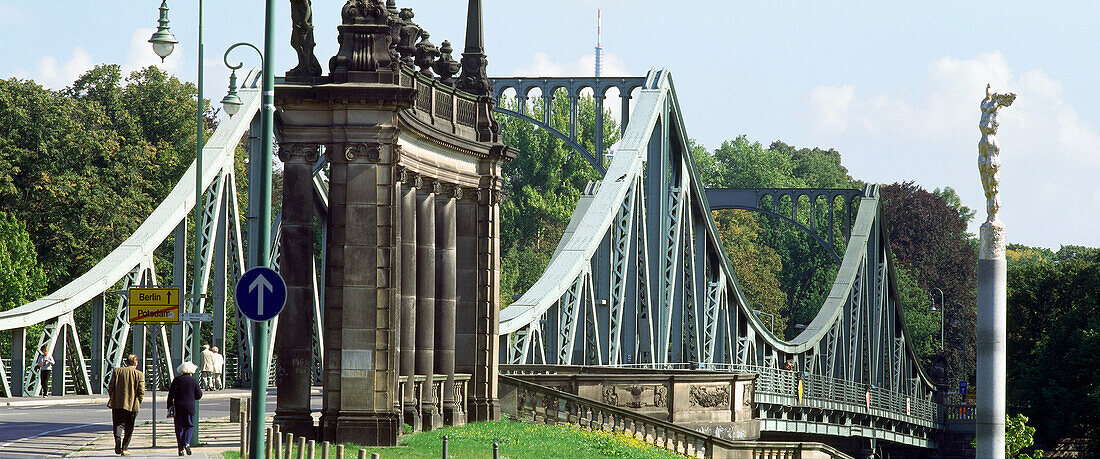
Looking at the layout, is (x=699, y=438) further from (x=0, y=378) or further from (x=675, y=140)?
(x=675, y=140)

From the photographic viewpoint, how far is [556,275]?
47.7 meters

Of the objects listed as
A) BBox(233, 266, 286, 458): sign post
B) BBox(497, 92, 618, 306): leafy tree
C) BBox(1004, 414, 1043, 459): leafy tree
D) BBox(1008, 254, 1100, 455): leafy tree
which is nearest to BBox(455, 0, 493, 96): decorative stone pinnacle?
BBox(233, 266, 286, 458): sign post

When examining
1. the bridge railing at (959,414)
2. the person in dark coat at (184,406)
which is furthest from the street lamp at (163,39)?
the bridge railing at (959,414)

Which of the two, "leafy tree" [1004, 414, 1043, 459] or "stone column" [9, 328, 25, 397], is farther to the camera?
"leafy tree" [1004, 414, 1043, 459]

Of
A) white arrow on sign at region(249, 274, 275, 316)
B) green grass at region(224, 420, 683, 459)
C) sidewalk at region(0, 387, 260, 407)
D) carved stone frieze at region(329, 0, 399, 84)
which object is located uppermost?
carved stone frieze at region(329, 0, 399, 84)

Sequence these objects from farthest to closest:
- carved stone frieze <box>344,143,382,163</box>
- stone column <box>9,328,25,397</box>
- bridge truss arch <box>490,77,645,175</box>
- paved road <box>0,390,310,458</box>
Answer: bridge truss arch <box>490,77,645,175</box>, stone column <box>9,328,25,397</box>, carved stone frieze <box>344,143,382,163</box>, paved road <box>0,390,310,458</box>

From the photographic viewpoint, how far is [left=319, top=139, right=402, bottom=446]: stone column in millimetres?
26359

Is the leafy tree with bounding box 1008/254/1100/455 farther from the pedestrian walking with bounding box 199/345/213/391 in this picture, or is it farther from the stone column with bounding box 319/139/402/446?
the stone column with bounding box 319/139/402/446

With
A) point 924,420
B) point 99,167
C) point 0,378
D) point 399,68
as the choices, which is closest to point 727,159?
point 924,420

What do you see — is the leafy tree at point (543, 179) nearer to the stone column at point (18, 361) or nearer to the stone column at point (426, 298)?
the stone column at point (18, 361)

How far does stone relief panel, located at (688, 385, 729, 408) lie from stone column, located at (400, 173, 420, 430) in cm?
1379

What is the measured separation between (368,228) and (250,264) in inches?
1105

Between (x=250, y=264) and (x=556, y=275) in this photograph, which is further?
(x=250, y=264)

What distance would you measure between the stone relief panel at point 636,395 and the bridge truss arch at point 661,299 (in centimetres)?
461
